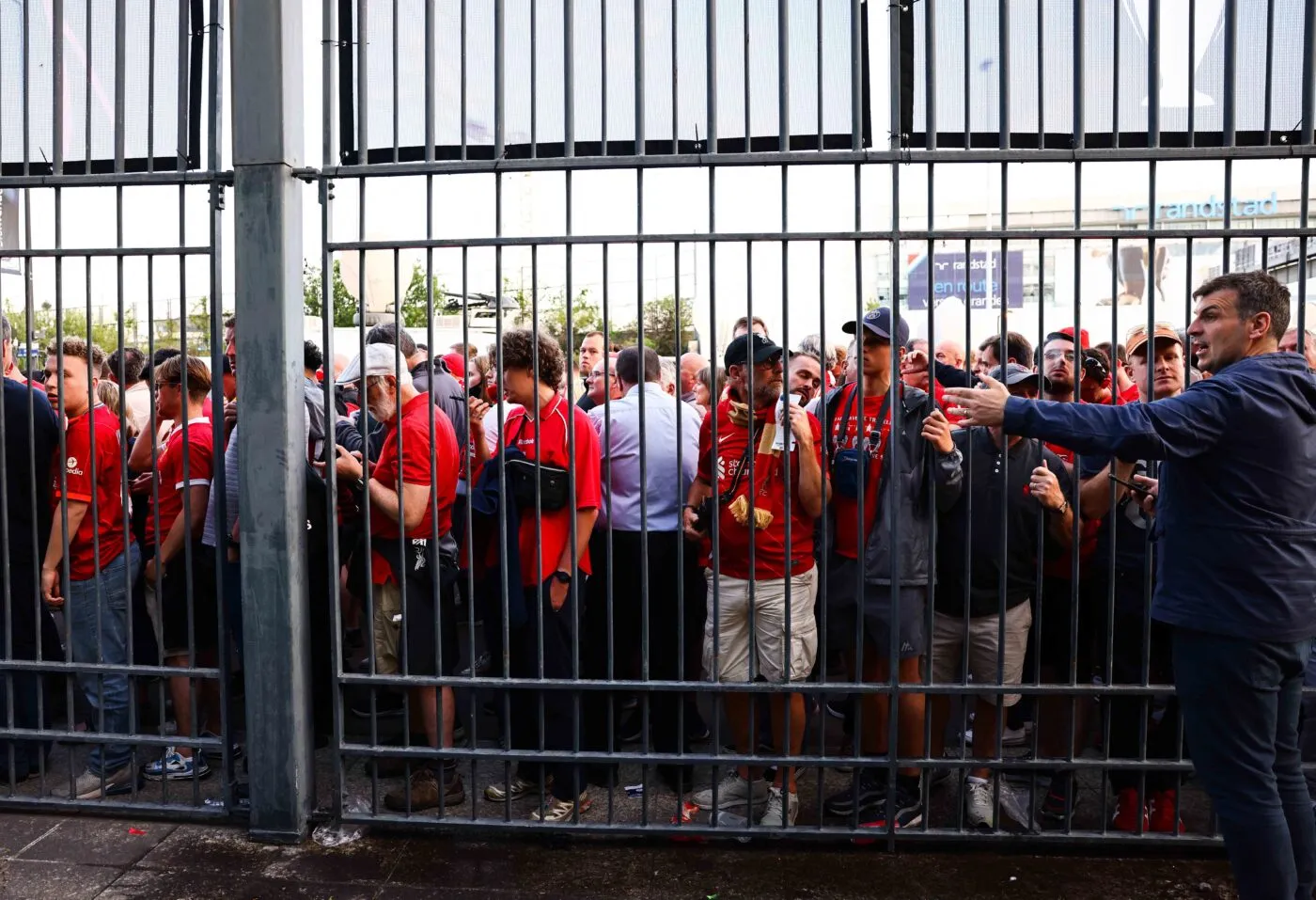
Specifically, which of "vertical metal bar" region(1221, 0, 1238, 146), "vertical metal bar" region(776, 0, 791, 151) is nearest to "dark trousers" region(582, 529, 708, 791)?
"vertical metal bar" region(776, 0, 791, 151)

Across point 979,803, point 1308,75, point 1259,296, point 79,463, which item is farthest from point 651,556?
point 1308,75

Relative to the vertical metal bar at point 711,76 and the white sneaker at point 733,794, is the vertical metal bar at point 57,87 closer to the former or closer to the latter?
the vertical metal bar at point 711,76

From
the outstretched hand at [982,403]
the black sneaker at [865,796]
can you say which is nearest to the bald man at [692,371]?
the black sneaker at [865,796]

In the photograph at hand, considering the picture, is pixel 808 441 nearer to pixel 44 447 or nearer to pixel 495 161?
pixel 495 161

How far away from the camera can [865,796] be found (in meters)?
4.65

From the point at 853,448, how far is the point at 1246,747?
5.84ft

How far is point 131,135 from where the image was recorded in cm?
460

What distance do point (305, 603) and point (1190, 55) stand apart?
4.00 metres

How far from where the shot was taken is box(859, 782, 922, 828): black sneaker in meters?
4.52

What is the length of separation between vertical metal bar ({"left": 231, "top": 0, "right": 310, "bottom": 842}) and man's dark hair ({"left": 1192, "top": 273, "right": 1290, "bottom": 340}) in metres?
3.15

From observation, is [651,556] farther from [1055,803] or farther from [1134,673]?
[1134,673]

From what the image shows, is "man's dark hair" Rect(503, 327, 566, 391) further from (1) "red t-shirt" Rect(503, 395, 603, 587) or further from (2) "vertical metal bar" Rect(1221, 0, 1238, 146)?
(2) "vertical metal bar" Rect(1221, 0, 1238, 146)

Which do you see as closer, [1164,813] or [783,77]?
[783,77]

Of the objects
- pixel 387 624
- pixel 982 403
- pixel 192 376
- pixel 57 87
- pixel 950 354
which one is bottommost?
pixel 387 624
